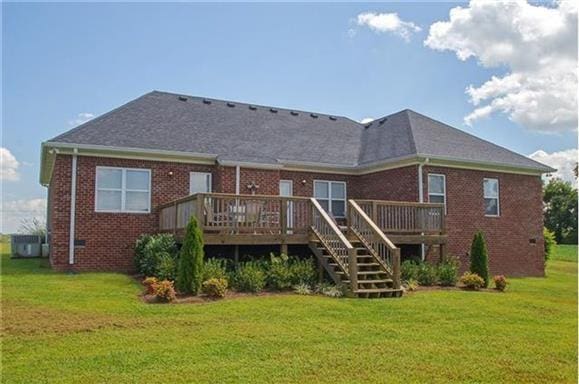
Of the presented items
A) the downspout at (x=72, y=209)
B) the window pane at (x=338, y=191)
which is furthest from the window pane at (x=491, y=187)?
the downspout at (x=72, y=209)

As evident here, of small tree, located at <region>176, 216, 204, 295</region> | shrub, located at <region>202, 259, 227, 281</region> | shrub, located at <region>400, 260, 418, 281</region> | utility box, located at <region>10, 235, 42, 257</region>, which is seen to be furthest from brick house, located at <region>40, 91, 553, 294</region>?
utility box, located at <region>10, 235, 42, 257</region>

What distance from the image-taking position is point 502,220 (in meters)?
17.6

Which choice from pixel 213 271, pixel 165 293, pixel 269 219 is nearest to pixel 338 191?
pixel 269 219

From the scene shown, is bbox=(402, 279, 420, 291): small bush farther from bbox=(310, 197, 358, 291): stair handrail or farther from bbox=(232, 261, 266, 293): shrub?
bbox=(232, 261, 266, 293): shrub

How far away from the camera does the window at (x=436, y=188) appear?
53.3ft

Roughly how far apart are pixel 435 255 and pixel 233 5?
963 centimetres

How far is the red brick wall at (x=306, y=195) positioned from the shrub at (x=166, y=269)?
302 centimetres

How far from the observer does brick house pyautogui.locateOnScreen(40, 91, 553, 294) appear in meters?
13.7

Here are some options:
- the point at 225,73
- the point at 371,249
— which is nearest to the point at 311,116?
the point at 225,73

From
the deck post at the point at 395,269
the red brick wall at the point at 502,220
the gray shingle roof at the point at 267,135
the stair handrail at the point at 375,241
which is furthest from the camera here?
the red brick wall at the point at 502,220

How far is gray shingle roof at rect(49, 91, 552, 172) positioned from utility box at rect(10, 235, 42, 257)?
6.87m

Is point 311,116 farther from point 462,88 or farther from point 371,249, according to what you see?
point 371,249

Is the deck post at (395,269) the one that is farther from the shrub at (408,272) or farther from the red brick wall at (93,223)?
the red brick wall at (93,223)

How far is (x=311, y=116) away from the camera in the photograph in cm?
2144
